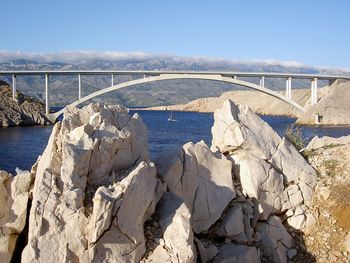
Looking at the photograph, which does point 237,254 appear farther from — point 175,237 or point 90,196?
point 90,196

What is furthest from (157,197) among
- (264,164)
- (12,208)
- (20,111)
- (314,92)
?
(314,92)

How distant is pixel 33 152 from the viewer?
42.4 meters

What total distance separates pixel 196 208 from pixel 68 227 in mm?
3735

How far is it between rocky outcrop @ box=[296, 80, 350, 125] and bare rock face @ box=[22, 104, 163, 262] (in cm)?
7150

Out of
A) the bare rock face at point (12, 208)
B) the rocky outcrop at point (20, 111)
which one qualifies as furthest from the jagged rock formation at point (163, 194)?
the rocky outcrop at point (20, 111)

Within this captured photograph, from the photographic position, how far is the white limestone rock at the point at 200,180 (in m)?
11.8

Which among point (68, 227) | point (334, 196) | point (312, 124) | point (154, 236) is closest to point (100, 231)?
point (68, 227)

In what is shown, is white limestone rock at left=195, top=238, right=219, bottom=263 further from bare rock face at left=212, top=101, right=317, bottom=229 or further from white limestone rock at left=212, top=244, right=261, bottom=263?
bare rock face at left=212, top=101, right=317, bottom=229

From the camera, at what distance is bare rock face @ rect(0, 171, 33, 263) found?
9711mm

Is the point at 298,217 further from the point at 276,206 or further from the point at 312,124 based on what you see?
the point at 312,124

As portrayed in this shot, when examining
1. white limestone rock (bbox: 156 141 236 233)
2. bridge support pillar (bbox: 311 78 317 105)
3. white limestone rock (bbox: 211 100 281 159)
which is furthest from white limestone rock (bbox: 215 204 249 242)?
bridge support pillar (bbox: 311 78 317 105)

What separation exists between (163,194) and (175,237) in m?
1.49

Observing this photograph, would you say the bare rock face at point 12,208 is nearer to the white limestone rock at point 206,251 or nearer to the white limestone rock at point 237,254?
the white limestone rock at point 206,251

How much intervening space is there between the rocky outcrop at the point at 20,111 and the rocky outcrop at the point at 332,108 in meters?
41.1
